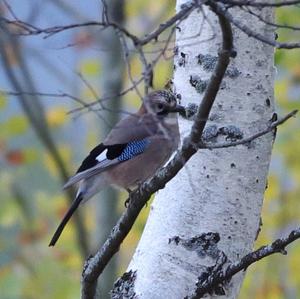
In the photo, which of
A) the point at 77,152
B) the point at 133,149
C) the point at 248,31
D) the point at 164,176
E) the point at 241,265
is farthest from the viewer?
the point at 77,152

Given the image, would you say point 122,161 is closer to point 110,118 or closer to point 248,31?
point 110,118

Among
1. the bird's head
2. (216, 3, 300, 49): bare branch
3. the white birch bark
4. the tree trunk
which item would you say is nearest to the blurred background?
the tree trunk

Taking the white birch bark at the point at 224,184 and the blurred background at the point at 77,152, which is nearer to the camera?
the white birch bark at the point at 224,184

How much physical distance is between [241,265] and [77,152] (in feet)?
20.0

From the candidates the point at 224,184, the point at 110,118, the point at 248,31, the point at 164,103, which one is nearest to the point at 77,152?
the point at 110,118

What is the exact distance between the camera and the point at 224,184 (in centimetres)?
301

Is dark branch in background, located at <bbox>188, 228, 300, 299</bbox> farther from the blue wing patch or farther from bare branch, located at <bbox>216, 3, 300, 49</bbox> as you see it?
the blue wing patch

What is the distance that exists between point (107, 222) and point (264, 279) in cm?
128

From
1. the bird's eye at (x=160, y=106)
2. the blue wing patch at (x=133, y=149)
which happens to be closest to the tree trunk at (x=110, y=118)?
the blue wing patch at (x=133, y=149)

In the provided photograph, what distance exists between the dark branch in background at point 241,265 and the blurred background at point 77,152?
3.14 meters

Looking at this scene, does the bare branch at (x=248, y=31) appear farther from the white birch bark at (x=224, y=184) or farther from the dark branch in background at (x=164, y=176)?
the white birch bark at (x=224, y=184)

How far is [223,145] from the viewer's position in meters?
2.56

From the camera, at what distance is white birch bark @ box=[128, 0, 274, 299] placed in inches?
119

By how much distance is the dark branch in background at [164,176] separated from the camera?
2.43 metres
